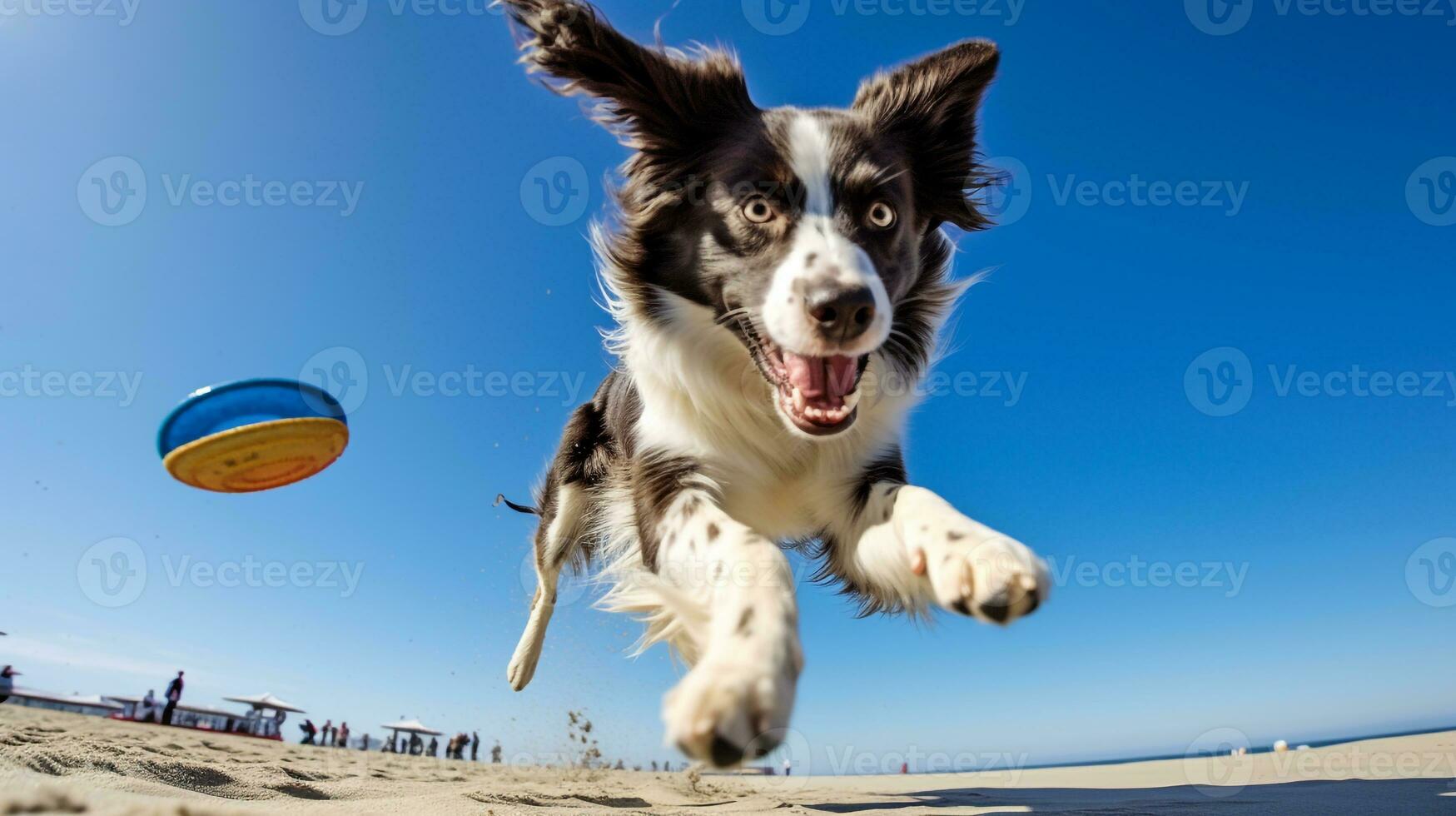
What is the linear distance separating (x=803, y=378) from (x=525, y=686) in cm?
384

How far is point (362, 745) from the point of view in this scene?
88.0ft

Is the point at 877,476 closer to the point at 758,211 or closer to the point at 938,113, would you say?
the point at 758,211

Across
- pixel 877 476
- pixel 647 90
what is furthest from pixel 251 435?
pixel 877 476

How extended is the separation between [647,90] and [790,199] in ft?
3.66

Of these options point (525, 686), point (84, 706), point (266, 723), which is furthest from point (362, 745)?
point (525, 686)

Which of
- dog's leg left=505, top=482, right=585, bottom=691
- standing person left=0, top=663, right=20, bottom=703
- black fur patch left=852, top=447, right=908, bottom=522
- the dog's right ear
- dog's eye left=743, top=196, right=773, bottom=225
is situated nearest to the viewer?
dog's eye left=743, top=196, right=773, bottom=225

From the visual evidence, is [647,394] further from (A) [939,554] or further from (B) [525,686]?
(B) [525,686]

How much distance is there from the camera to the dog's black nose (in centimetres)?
286

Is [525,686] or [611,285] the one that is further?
[525,686]

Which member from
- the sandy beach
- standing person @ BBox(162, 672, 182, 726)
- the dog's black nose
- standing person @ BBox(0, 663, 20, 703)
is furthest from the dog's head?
standing person @ BBox(162, 672, 182, 726)

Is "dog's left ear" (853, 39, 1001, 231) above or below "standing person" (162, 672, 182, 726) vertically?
above

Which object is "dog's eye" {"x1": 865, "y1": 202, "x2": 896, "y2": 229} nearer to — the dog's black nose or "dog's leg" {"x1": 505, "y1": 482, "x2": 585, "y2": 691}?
the dog's black nose

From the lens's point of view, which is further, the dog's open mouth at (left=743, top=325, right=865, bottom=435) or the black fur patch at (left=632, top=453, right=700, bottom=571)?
the black fur patch at (left=632, top=453, right=700, bottom=571)

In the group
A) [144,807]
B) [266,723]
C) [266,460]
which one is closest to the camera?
[144,807]
